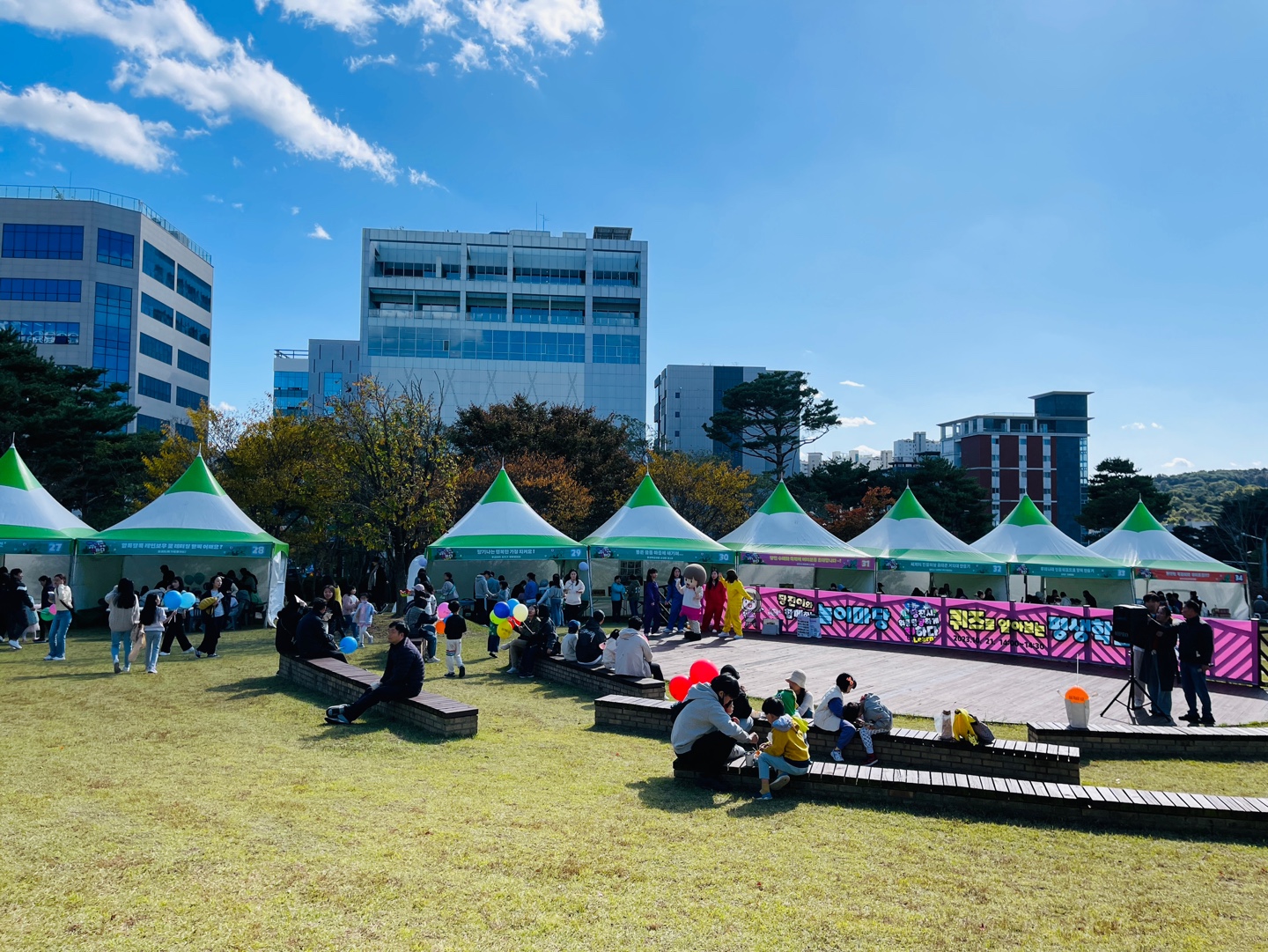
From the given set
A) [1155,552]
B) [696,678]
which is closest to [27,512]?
[696,678]

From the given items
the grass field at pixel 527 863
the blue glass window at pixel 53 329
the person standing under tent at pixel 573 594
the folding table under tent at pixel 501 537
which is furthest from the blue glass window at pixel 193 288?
the grass field at pixel 527 863

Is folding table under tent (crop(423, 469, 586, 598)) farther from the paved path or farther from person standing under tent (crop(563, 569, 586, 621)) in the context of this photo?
the paved path

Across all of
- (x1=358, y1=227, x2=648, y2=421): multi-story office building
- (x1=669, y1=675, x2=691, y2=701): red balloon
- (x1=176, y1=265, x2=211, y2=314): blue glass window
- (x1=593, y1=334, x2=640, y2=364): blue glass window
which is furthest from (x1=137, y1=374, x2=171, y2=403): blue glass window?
(x1=669, y1=675, x2=691, y2=701): red balloon

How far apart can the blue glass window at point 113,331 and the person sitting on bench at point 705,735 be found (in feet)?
191

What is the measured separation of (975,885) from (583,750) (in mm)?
4356

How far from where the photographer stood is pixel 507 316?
74.2 meters

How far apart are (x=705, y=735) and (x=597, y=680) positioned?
4963mm

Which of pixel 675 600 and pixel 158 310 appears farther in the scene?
pixel 158 310

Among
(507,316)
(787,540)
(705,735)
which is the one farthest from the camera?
(507,316)

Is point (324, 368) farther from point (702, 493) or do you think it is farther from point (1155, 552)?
point (1155, 552)

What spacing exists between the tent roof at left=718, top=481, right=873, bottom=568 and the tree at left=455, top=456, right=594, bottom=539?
873cm

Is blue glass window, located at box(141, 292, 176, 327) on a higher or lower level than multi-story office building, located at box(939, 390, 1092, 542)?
higher

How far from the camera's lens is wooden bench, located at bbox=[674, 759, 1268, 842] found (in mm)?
5773

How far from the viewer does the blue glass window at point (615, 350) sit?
74188 mm
